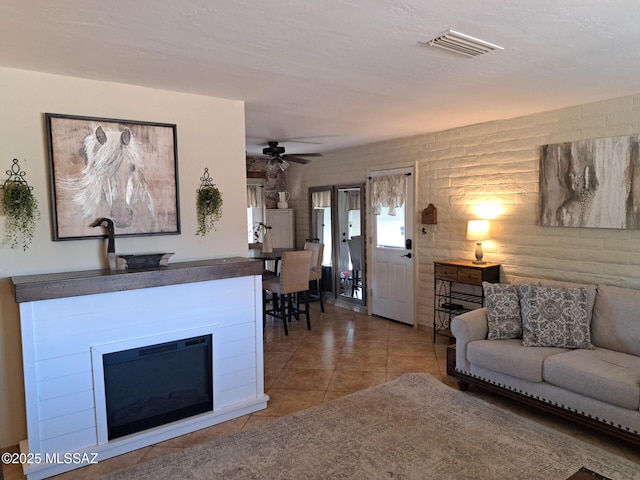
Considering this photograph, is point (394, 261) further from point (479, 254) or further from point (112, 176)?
point (112, 176)

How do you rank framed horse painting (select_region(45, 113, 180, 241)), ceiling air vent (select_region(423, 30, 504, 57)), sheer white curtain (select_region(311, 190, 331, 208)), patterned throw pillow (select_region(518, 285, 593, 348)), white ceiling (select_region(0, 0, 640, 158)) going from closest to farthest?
white ceiling (select_region(0, 0, 640, 158)) < ceiling air vent (select_region(423, 30, 504, 57)) < framed horse painting (select_region(45, 113, 180, 241)) < patterned throw pillow (select_region(518, 285, 593, 348)) < sheer white curtain (select_region(311, 190, 331, 208))

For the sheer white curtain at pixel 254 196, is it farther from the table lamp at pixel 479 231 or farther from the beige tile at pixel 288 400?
the beige tile at pixel 288 400

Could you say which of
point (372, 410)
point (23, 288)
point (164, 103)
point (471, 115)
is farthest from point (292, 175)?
point (23, 288)

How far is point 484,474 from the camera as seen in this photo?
7.86 ft

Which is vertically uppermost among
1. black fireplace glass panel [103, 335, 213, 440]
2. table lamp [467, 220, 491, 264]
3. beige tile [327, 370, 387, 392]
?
table lamp [467, 220, 491, 264]

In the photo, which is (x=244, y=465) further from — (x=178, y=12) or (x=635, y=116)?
(x=635, y=116)

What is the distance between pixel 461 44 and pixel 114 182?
2.33 m

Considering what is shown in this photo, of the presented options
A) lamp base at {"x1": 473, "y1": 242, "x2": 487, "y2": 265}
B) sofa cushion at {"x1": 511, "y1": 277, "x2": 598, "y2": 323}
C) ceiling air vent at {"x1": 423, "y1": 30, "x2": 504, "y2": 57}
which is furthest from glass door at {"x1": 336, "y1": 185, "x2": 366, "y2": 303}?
ceiling air vent at {"x1": 423, "y1": 30, "x2": 504, "y2": 57}

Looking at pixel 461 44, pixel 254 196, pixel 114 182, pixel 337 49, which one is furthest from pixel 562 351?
pixel 254 196

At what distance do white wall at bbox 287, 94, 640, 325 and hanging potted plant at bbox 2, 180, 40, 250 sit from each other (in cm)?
397

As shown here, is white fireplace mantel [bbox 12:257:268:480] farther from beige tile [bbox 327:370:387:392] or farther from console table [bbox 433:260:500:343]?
console table [bbox 433:260:500:343]

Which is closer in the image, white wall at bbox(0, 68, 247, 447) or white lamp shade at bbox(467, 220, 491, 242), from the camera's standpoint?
white wall at bbox(0, 68, 247, 447)

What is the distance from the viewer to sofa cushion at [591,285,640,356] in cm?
306

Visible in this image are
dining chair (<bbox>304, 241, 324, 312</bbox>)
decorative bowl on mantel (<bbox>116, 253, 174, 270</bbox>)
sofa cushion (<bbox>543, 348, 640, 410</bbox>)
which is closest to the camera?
sofa cushion (<bbox>543, 348, 640, 410</bbox>)
